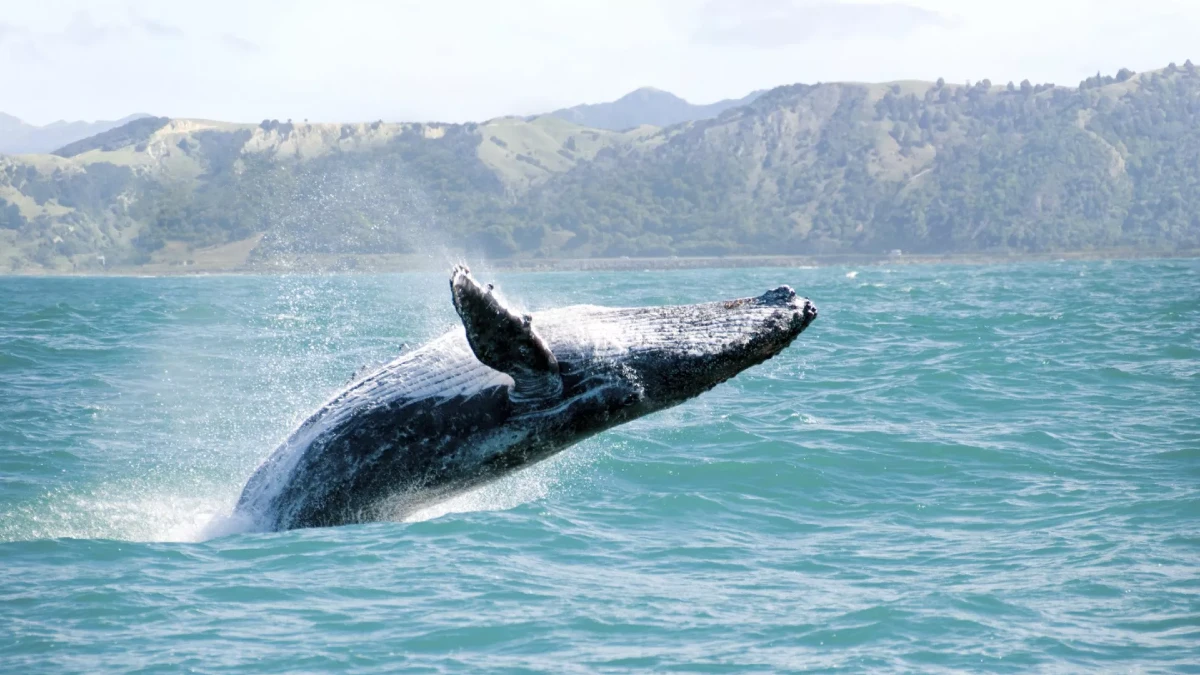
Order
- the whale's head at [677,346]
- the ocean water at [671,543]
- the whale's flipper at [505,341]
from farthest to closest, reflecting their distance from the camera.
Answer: the whale's head at [677,346]
the ocean water at [671,543]
the whale's flipper at [505,341]

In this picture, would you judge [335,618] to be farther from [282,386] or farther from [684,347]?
[282,386]

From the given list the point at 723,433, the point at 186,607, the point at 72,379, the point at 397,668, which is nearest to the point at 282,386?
the point at 72,379

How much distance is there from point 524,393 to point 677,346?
111 centimetres

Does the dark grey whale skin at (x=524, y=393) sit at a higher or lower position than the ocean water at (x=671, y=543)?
higher

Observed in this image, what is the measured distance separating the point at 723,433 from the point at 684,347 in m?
7.63

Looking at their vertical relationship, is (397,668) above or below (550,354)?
below

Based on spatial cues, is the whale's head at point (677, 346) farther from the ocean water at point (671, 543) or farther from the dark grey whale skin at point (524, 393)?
the ocean water at point (671, 543)

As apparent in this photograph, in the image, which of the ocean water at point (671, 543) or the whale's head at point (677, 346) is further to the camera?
the whale's head at point (677, 346)

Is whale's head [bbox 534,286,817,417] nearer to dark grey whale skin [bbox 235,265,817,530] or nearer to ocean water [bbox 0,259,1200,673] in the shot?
dark grey whale skin [bbox 235,265,817,530]

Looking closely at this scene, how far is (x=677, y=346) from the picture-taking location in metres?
8.48

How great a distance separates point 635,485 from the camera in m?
12.9

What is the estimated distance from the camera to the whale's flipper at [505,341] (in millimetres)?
7293

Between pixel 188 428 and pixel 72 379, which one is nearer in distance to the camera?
pixel 188 428

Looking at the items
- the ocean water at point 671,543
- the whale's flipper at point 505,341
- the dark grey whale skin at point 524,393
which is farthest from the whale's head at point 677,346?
the ocean water at point 671,543
